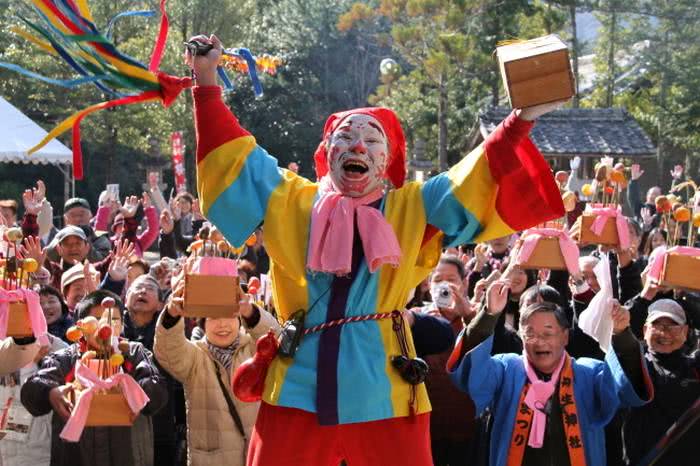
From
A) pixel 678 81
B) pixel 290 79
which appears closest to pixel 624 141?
pixel 678 81

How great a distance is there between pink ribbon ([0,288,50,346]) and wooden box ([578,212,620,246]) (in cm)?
269

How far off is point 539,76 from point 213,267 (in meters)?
1.31

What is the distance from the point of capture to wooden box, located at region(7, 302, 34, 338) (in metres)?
4.68

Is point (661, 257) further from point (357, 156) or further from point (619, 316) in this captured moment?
point (357, 156)

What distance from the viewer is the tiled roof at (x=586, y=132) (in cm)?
2012

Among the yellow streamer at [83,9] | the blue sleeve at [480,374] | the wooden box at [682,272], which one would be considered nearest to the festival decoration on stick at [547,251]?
the wooden box at [682,272]

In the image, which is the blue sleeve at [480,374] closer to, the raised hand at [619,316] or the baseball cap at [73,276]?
the raised hand at [619,316]

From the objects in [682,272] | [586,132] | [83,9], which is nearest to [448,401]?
[682,272]

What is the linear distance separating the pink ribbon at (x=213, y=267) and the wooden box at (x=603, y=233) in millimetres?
2379

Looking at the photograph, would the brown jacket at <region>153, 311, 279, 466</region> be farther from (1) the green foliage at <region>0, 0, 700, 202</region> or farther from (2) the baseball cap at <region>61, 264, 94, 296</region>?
(1) the green foliage at <region>0, 0, 700, 202</region>

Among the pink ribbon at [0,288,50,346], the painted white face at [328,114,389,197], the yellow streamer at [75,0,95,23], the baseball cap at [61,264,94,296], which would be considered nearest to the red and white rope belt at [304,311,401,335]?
the painted white face at [328,114,389,197]

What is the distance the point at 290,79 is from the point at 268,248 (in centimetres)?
2871

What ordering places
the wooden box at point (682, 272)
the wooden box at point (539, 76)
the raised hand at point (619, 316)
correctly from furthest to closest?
the wooden box at point (682, 272) < the raised hand at point (619, 316) < the wooden box at point (539, 76)

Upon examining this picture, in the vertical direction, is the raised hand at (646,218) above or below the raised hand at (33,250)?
below
